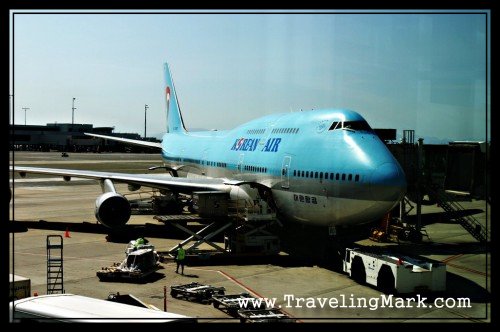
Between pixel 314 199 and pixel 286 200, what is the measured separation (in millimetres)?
2337

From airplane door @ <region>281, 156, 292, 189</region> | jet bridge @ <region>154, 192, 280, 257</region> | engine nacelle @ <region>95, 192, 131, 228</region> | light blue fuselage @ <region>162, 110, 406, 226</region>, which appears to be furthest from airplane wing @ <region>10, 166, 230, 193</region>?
airplane door @ <region>281, 156, 292, 189</region>

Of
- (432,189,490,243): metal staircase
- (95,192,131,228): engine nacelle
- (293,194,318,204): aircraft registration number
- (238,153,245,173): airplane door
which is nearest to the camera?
(293,194,318,204): aircraft registration number

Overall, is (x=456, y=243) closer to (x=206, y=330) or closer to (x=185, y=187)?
(x=185, y=187)

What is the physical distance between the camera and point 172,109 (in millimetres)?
53312

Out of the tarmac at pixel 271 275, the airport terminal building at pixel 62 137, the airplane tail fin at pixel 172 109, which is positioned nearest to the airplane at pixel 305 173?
the tarmac at pixel 271 275

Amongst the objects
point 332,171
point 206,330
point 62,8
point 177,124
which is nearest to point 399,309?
point 332,171

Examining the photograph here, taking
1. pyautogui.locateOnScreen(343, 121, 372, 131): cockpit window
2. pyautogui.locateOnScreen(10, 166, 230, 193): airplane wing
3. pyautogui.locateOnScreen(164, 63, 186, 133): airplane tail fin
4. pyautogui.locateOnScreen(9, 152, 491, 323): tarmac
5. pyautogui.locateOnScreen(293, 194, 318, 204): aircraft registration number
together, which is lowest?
pyautogui.locateOnScreen(9, 152, 491, 323): tarmac

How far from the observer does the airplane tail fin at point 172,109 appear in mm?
52125

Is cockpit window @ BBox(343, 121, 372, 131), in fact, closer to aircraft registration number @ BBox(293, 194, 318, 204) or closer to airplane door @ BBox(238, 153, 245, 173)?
aircraft registration number @ BBox(293, 194, 318, 204)

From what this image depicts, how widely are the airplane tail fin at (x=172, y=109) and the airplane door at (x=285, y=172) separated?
28.3 m

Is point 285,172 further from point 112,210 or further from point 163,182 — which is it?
point 112,210

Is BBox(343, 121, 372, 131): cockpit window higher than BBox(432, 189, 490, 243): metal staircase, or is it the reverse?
BBox(343, 121, 372, 131): cockpit window

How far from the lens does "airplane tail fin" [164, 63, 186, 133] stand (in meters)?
52.1

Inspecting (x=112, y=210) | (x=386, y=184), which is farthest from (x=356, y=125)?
(x=112, y=210)
